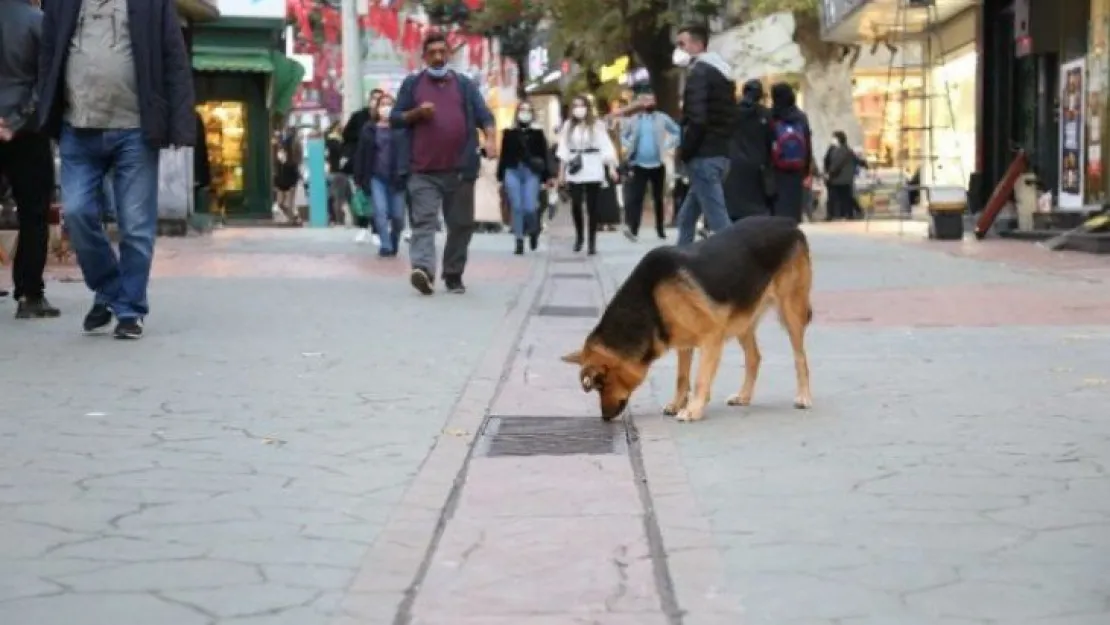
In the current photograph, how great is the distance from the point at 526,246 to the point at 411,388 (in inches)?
556

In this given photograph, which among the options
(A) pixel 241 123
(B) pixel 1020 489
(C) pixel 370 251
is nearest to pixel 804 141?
(C) pixel 370 251

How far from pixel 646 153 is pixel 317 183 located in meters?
13.8

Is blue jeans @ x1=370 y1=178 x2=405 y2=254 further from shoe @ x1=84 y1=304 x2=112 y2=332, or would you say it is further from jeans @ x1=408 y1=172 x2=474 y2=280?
shoe @ x1=84 y1=304 x2=112 y2=332

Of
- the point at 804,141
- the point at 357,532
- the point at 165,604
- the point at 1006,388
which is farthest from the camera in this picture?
the point at 804,141

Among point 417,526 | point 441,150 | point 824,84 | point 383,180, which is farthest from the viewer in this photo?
point 824,84

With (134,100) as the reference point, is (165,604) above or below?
below

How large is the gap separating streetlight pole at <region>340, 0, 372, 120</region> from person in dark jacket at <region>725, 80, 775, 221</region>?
57.0 feet

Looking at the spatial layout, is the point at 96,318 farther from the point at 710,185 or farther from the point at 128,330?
the point at 710,185

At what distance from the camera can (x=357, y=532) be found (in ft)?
15.8

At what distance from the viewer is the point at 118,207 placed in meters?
9.05

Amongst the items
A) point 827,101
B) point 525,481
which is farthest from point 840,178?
point 525,481

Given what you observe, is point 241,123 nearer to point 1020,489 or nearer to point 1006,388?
point 1006,388

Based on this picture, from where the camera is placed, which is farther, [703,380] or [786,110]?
[786,110]

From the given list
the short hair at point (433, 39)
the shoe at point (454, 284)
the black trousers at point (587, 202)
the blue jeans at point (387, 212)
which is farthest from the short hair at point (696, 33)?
the blue jeans at point (387, 212)
